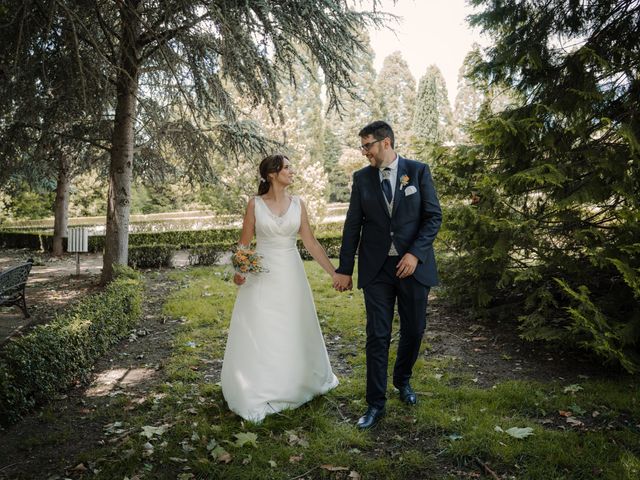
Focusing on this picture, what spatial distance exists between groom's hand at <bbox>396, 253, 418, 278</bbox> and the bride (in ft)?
1.91

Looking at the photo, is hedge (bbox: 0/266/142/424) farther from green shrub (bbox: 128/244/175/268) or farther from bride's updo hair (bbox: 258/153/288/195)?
green shrub (bbox: 128/244/175/268)

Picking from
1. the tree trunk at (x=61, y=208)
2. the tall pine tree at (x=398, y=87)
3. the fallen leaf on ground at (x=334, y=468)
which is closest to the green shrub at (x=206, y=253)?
the tree trunk at (x=61, y=208)

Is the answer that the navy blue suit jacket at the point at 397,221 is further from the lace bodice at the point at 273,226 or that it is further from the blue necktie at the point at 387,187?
the lace bodice at the point at 273,226

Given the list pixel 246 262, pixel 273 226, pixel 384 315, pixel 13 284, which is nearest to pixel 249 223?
pixel 273 226

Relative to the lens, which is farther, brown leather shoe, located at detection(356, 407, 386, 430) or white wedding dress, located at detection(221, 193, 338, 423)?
white wedding dress, located at detection(221, 193, 338, 423)

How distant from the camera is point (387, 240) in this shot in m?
3.61

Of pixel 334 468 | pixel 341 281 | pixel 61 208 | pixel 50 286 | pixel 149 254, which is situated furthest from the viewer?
pixel 61 208

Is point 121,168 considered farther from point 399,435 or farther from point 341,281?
point 399,435

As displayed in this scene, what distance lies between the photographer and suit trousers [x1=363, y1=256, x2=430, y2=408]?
357cm

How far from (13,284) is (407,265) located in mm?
6727

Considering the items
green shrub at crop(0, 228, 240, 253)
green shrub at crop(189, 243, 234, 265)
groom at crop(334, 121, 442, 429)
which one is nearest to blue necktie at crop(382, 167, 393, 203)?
groom at crop(334, 121, 442, 429)

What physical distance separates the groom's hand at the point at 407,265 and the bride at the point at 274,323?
58 centimetres

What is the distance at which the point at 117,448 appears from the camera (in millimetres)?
3312

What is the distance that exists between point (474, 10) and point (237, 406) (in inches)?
227
